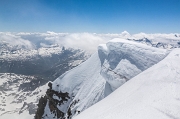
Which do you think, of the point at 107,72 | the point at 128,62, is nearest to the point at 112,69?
the point at 107,72

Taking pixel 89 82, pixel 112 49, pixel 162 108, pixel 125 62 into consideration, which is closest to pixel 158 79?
pixel 162 108

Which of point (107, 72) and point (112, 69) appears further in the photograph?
point (112, 69)

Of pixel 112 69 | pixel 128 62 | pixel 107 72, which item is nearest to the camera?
pixel 128 62

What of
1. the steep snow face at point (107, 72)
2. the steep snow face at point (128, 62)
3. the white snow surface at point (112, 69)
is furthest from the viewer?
the steep snow face at point (107, 72)

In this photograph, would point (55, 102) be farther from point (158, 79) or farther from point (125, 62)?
point (158, 79)

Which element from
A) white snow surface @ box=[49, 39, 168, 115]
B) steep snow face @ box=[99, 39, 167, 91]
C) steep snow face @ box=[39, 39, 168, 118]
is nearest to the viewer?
steep snow face @ box=[99, 39, 167, 91]

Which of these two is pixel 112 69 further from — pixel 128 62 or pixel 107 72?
pixel 128 62

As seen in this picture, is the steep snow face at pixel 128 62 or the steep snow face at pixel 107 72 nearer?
the steep snow face at pixel 128 62
